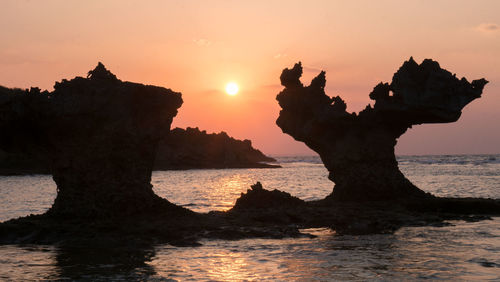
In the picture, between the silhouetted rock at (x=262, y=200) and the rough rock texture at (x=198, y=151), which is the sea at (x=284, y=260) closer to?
the silhouetted rock at (x=262, y=200)

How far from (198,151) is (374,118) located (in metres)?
107

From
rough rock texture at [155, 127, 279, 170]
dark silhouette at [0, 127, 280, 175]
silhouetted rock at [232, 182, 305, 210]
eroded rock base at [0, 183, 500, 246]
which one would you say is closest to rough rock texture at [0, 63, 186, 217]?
eroded rock base at [0, 183, 500, 246]

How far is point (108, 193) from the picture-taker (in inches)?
898

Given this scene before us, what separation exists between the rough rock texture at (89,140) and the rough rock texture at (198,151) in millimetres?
99685

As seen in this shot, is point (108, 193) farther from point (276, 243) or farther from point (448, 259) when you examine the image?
point (448, 259)

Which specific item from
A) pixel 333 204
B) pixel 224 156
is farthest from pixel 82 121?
pixel 224 156

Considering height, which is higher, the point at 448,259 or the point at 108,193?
the point at 108,193

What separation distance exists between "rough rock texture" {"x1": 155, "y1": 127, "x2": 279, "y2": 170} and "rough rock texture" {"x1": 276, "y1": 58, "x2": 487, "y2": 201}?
92.0 m

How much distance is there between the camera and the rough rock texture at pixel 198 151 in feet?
423

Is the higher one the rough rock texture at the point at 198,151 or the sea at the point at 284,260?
the rough rock texture at the point at 198,151

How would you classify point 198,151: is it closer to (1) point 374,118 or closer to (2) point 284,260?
(1) point 374,118

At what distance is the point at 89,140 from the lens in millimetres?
22812

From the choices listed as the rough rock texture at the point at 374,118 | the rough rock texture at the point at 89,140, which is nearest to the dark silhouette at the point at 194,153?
the rough rock texture at the point at 374,118

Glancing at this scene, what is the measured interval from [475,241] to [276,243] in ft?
23.0
